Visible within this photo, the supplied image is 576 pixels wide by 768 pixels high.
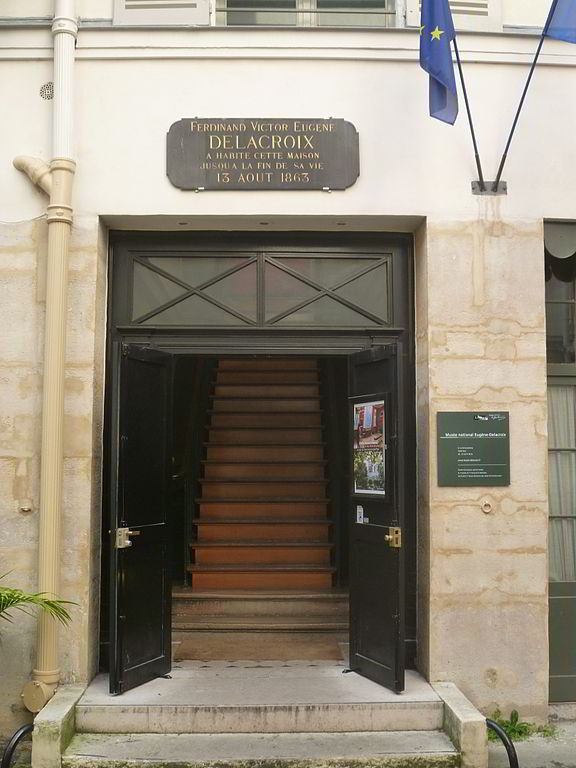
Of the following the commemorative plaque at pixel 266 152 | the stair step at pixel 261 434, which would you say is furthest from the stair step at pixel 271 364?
the commemorative plaque at pixel 266 152

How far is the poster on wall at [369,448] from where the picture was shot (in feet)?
18.5

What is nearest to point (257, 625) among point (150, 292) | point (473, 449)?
point (473, 449)

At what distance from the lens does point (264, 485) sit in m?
9.14

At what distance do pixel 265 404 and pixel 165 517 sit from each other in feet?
14.5

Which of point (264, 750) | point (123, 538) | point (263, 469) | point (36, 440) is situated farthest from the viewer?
point (263, 469)

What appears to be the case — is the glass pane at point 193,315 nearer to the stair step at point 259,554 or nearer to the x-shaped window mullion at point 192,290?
the x-shaped window mullion at point 192,290

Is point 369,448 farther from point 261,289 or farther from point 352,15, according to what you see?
point 352,15

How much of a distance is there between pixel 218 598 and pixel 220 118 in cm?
433

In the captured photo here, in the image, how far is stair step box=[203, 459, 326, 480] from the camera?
931cm

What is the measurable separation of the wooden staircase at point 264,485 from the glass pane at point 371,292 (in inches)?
123

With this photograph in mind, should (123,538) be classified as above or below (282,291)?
below

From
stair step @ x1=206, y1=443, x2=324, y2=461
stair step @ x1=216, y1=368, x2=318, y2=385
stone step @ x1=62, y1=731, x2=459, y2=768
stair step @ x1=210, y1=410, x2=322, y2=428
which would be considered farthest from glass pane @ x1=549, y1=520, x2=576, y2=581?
stair step @ x1=216, y1=368, x2=318, y2=385

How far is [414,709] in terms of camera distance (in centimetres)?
520

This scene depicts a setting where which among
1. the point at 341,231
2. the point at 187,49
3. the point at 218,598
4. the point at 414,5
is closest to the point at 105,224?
the point at 187,49
